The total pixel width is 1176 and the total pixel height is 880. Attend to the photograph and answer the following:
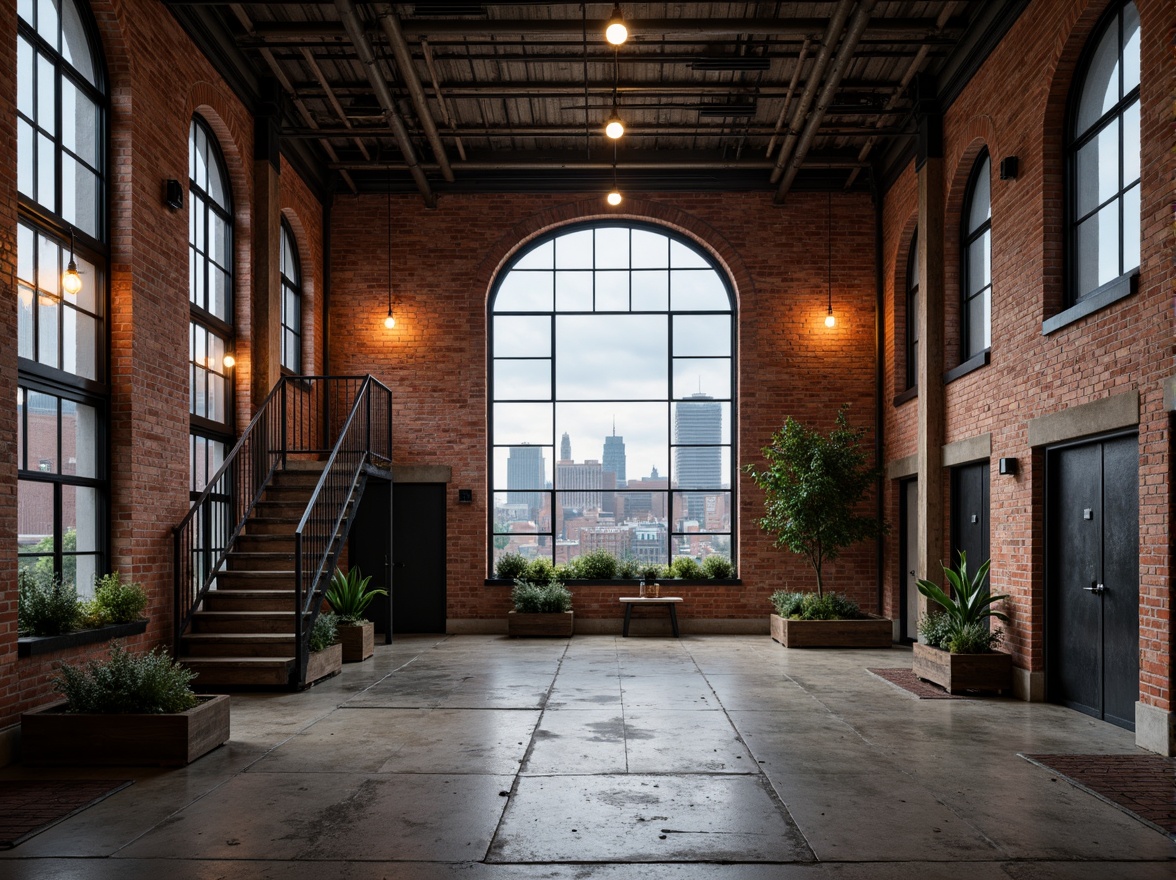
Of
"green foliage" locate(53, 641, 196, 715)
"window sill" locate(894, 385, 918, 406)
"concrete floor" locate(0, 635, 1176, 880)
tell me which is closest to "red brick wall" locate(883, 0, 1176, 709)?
"concrete floor" locate(0, 635, 1176, 880)

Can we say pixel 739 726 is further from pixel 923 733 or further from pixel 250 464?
pixel 250 464

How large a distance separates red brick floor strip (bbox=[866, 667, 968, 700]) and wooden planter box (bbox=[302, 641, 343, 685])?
5.18m

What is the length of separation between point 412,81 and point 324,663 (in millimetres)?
5853

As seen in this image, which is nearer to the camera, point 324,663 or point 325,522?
point 324,663

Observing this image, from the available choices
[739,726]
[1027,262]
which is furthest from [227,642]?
[1027,262]

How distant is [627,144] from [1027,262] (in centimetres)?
635

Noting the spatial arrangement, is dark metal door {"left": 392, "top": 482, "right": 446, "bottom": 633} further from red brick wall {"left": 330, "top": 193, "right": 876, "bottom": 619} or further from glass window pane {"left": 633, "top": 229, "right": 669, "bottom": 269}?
glass window pane {"left": 633, "top": 229, "right": 669, "bottom": 269}

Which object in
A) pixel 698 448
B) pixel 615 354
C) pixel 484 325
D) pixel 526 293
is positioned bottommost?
pixel 698 448

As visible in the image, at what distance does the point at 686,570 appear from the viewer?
13742 mm

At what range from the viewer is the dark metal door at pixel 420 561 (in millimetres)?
13711

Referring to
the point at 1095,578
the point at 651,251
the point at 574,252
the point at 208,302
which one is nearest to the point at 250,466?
the point at 208,302

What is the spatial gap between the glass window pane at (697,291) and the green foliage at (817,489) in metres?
2.22

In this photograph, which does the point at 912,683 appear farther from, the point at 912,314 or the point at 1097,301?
the point at 912,314

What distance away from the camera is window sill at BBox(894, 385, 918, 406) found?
12.3m
